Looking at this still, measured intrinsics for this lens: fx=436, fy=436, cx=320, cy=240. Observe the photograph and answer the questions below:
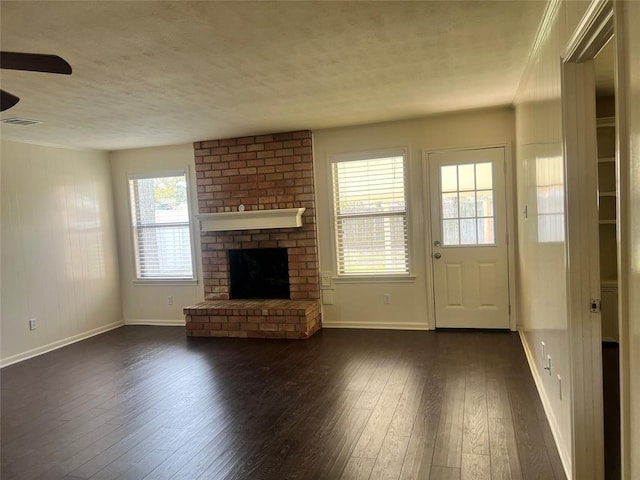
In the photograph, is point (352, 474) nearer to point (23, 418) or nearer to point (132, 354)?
point (23, 418)

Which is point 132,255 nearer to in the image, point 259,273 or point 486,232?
point 259,273

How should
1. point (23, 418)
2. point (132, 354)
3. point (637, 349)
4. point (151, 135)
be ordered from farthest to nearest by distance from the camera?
point (151, 135) < point (132, 354) < point (23, 418) < point (637, 349)

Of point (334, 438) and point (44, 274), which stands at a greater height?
point (44, 274)

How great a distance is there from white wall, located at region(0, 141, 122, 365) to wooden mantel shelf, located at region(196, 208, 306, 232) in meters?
1.54

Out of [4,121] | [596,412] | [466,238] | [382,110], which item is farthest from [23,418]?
[466,238]

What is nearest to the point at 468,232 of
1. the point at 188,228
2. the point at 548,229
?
the point at 548,229

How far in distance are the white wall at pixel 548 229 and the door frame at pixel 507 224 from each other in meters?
0.79

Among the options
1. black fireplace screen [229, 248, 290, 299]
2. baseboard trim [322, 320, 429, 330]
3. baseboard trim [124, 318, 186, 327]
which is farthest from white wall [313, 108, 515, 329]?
baseboard trim [124, 318, 186, 327]

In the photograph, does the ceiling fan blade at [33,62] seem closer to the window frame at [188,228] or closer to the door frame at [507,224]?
the door frame at [507,224]

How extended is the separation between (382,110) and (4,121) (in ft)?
11.6

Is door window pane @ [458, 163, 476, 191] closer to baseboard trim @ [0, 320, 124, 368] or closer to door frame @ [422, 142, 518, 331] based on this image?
door frame @ [422, 142, 518, 331]

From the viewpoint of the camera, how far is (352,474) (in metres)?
2.25

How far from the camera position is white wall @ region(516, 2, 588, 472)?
2105 millimetres

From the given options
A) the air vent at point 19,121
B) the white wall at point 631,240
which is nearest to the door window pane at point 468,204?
the white wall at point 631,240
